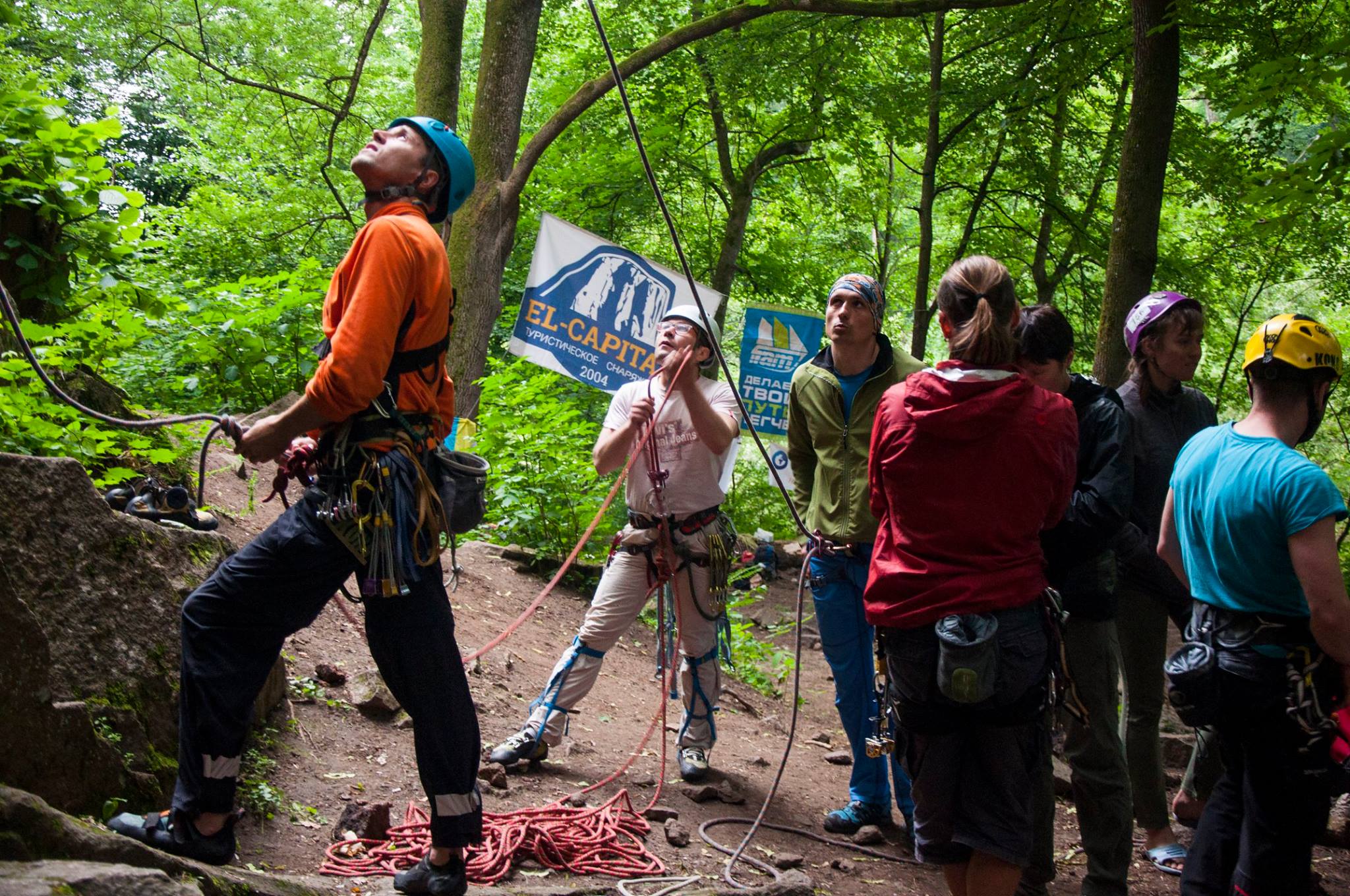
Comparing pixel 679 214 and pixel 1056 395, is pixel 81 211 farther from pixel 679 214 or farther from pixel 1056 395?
pixel 679 214

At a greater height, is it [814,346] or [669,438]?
[814,346]

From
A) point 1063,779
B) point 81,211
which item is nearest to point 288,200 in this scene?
point 81,211

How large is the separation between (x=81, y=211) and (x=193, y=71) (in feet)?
41.1

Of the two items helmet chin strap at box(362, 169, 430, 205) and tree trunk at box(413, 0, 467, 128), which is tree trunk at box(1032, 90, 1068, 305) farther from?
helmet chin strap at box(362, 169, 430, 205)

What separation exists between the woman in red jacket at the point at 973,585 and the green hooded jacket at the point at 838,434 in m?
1.32

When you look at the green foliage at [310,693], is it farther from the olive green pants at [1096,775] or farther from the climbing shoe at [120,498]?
the olive green pants at [1096,775]

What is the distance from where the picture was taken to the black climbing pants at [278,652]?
2.81 metres

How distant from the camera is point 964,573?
279cm

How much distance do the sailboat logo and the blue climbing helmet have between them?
6382 mm

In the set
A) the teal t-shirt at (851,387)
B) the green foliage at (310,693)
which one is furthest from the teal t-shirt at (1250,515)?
the green foliage at (310,693)

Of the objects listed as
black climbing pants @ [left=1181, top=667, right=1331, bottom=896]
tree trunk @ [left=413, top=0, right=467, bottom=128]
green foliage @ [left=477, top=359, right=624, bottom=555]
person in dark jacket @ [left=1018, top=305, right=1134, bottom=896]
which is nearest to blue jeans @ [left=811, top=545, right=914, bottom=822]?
person in dark jacket @ [left=1018, top=305, right=1134, bottom=896]

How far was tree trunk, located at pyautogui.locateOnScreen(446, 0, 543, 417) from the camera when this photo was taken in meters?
8.35

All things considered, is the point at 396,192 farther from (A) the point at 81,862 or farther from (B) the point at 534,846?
(B) the point at 534,846

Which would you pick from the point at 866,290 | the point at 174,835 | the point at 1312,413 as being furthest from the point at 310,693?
the point at 1312,413
